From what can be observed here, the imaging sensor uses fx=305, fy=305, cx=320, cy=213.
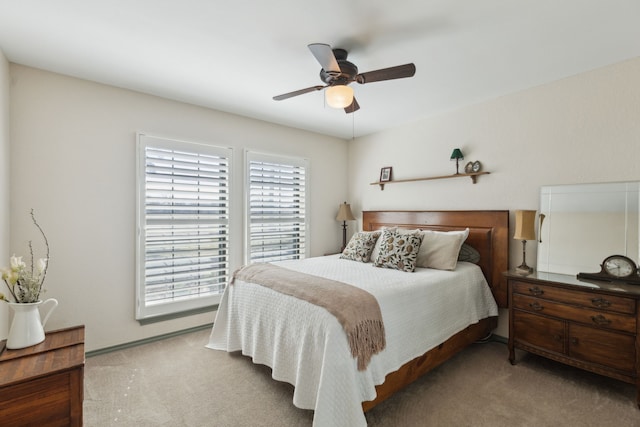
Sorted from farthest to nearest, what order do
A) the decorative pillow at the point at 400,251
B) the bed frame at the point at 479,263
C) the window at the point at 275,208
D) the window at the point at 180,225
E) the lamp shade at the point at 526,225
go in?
the window at the point at 275,208, the window at the point at 180,225, the decorative pillow at the point at 400,251, the lamp shade at the point at 526,225, the bed frame at the point at 479,263

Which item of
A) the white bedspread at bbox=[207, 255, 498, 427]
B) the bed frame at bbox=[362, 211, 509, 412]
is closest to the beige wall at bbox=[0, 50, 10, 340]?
the white bedspread at bbox=[207, 255, 498, 427]

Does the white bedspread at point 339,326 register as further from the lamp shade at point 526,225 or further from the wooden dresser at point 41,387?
the wooden dresser at point 41,387

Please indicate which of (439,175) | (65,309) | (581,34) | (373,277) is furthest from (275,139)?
(581,34)

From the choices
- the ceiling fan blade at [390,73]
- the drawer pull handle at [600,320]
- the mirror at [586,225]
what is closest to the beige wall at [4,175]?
the ceiling fan blade at [390,73]

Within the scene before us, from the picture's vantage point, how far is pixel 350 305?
1861mm

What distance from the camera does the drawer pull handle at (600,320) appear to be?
84.2 inches

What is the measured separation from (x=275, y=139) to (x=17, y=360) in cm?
315

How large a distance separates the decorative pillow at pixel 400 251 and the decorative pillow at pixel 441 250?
0.11 metres

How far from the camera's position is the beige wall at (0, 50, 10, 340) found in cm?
223

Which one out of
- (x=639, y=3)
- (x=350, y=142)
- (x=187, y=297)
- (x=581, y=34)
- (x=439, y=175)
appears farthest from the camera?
(x=350, y=142)

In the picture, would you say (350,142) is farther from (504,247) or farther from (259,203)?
(504,247)

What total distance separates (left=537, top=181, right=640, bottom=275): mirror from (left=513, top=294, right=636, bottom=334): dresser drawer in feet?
1.48

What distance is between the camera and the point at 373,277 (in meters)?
2.47

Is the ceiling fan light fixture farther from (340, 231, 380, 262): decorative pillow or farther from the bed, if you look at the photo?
(340, 231, 380, 262): decorative pillow
